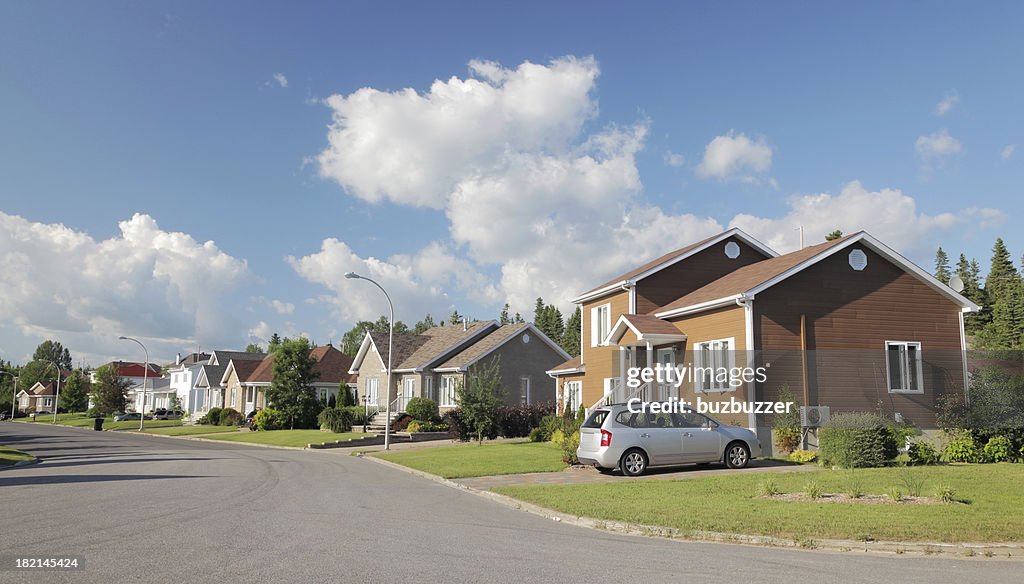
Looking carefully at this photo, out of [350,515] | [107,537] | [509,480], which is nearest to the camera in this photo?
[107,537]

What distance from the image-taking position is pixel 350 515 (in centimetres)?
1223

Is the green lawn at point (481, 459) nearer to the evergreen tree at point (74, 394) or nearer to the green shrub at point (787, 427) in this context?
the green shrub at point (787, 427)

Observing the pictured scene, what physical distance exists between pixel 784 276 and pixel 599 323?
1022cm

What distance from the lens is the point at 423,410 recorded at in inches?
1695

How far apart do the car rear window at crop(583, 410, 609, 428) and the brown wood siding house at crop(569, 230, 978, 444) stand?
20.9 feet

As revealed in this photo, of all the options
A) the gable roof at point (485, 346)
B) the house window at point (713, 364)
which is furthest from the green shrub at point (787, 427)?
the gable roof at point (485, 346)

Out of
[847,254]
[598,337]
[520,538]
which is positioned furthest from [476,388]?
[520,538]

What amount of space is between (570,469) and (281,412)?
35.3 metres

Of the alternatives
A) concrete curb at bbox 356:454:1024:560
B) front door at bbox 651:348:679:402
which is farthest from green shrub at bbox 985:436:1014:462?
concrete curb at bbox 356:454:1024:560

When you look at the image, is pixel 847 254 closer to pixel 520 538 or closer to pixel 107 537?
pixel 520 538

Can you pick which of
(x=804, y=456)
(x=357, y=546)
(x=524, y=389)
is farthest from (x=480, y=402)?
(x=357, y=546)

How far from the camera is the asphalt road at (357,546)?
7.82m

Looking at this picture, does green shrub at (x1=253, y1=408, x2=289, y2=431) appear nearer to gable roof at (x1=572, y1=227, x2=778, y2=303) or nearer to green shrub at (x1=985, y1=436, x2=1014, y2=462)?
gable roof at (x1=572, y1=227, x2=778, y2=303)

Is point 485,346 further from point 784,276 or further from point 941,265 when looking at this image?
point 941,265
